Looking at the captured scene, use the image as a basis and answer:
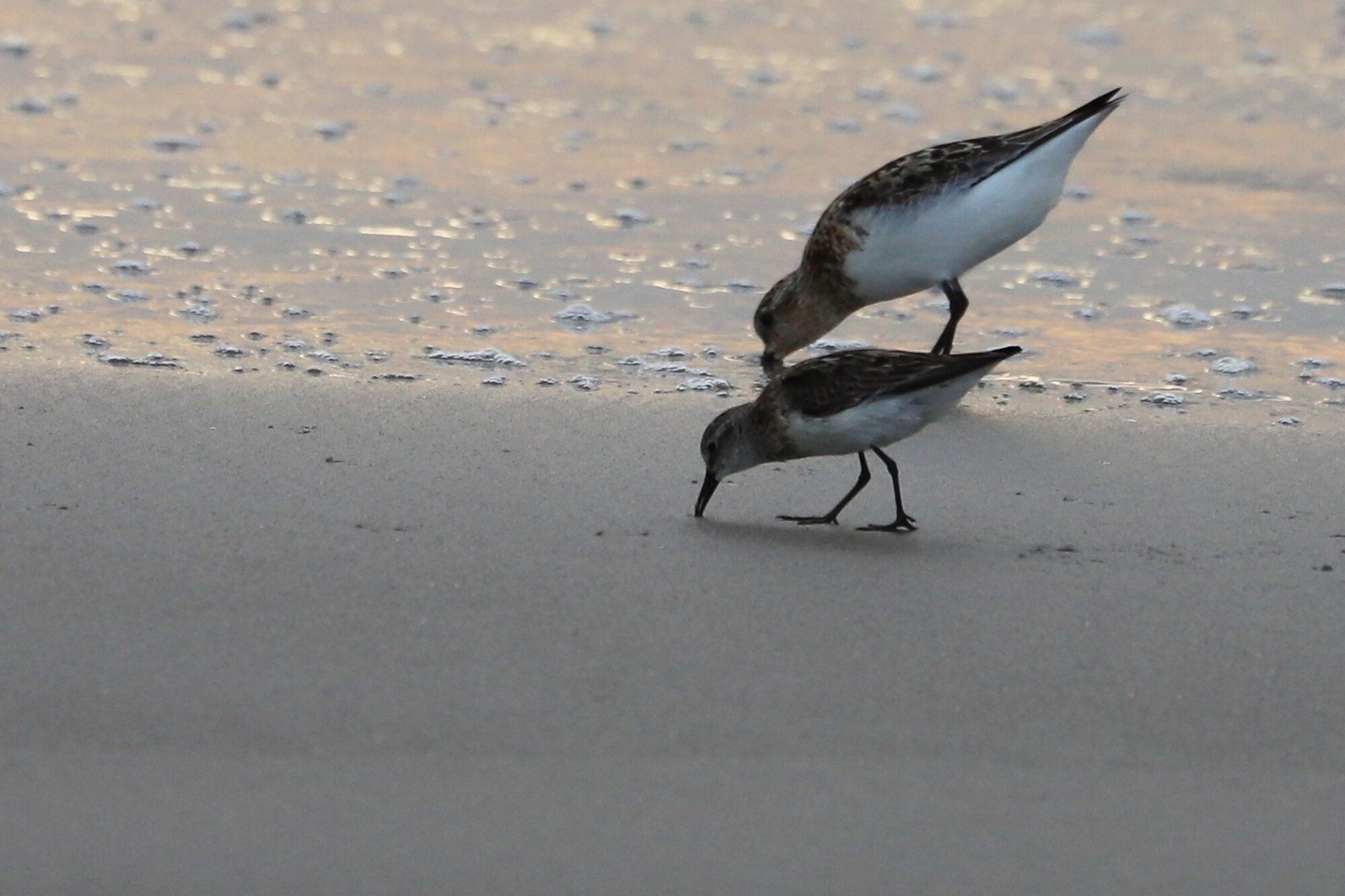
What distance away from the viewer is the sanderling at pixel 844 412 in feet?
13.9

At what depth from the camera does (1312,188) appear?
7746 millimetres

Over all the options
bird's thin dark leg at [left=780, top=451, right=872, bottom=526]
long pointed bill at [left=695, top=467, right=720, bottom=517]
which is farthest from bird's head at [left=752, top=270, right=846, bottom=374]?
Result: long pointed bill at [left=695, top=467, right=720, bottom=517]

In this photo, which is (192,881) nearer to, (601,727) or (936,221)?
(601,727)

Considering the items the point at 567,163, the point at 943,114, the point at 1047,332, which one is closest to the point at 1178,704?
the point at 1047,332

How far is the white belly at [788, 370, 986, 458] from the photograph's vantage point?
425 cm

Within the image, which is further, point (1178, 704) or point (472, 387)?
point (472, 387)

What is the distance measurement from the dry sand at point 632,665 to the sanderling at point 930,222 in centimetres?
106

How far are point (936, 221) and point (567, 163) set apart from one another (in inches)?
99.7

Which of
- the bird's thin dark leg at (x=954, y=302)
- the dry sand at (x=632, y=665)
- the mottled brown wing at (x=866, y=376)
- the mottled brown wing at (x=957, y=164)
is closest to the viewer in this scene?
the dry sand at (x=632, y=665)

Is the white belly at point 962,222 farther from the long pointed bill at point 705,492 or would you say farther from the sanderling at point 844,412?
the long pointed bill at point 705,492

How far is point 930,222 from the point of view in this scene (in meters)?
5.67

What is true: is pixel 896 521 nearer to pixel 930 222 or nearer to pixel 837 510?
pixel 837 510

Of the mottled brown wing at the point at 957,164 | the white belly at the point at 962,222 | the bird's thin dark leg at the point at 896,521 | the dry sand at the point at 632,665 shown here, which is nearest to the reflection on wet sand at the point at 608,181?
the white belly at the point at 962,222

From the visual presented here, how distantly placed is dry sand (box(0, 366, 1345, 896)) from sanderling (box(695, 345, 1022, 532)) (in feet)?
0.45
